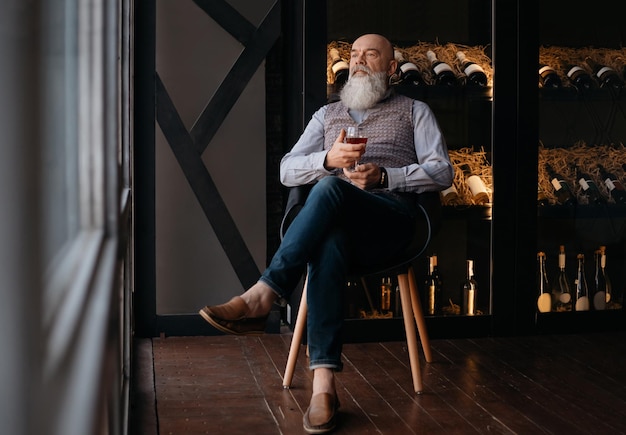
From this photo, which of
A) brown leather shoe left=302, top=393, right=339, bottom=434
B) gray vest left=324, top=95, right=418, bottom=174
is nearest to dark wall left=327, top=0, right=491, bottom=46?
gray vest left=324, top=95, right=418, bottom=174

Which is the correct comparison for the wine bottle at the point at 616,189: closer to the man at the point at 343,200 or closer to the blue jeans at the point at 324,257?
the man at the point at 343,200

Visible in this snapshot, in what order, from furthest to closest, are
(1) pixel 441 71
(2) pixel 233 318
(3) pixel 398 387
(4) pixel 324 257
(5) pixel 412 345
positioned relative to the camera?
(1) pixel 441 71, (3) pixel 398 387, (5) pixel 412 345, (4) pixel 324 257, (2) pixel 233 318

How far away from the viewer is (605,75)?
4328 millimetres

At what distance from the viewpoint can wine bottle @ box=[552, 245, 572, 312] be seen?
4359 mm

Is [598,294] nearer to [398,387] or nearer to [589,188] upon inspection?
[589,188]

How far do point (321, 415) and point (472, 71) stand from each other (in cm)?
213

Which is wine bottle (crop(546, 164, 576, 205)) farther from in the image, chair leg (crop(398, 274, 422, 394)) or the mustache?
chair leg (crop(398, 274, 422, 394))

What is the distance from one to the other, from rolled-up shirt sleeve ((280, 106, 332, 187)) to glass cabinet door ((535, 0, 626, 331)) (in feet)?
4.26

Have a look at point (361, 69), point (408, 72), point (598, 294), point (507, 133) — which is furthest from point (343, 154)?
point (598, 294)

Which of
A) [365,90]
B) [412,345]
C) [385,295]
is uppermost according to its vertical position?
[365,90]

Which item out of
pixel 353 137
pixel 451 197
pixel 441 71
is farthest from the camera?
pixel 451 197

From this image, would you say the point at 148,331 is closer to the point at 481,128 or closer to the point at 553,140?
the point at 481,128

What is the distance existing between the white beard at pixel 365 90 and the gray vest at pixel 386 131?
0.06 meters

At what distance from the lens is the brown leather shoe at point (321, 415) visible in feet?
9.09
